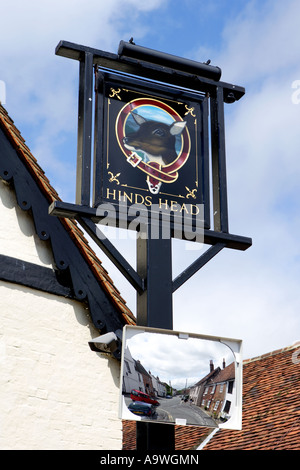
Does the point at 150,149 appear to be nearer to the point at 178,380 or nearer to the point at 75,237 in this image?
the point at 75,237

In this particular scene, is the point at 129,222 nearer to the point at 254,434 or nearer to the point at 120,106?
the point at 120,106

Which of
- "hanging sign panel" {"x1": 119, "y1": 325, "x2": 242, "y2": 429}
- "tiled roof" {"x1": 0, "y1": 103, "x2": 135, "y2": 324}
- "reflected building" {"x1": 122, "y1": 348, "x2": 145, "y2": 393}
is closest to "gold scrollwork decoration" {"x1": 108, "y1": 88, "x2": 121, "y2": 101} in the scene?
"tiled roof" {"x1": 0, "y1": 103, "x2": 135, "y2": 324}

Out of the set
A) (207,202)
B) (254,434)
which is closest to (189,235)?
(207,202)

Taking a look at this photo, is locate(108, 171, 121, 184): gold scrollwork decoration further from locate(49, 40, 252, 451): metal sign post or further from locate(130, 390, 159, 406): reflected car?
locate(130, 390, 159, 406): reflected car

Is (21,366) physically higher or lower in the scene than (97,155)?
lower

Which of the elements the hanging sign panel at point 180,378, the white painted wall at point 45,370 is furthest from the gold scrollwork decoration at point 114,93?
the hanging sign panel at point 180,378

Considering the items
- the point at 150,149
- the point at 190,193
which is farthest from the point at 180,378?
the point at 150,149

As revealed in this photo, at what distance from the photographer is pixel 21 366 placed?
19.1 ft

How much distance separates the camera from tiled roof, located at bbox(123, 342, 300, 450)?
Answer: 289 inches

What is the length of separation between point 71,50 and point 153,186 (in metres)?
1.19

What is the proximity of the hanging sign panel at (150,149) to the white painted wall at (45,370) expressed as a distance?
1.15m

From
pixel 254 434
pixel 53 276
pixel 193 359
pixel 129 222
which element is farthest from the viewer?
pixel 254 434

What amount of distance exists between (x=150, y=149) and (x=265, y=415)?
3616 millimetres

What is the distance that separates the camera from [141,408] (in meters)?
4.73
